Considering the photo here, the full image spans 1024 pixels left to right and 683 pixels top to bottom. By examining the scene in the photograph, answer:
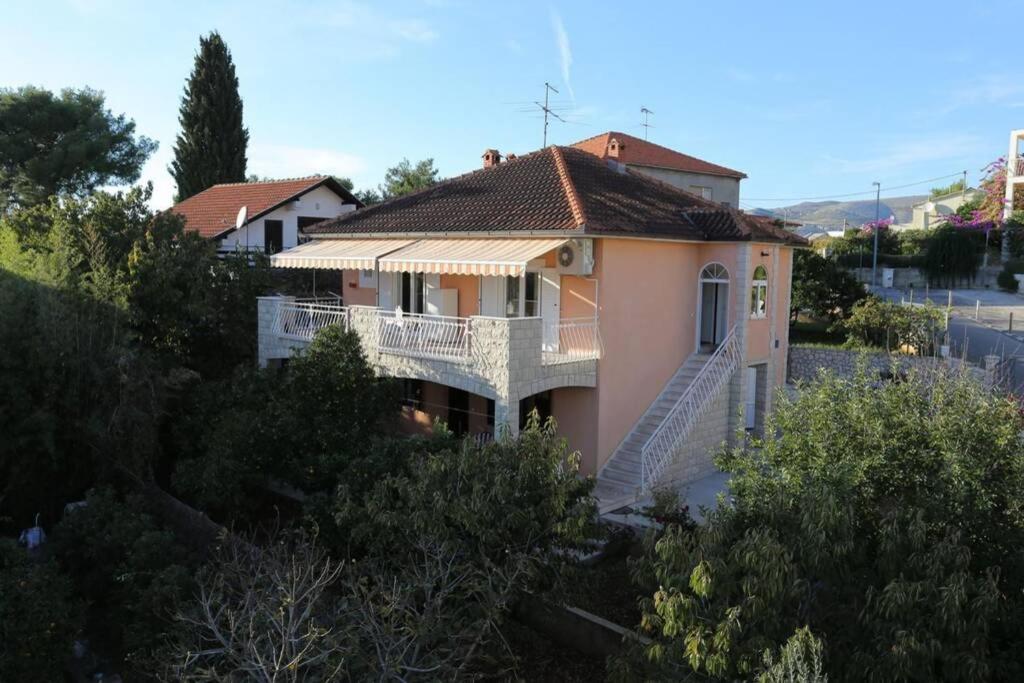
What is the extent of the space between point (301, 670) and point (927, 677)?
27.4ft

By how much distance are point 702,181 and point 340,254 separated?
123 ft

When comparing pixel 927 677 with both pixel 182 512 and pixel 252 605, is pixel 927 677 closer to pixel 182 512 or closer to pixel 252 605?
pixel 252 605

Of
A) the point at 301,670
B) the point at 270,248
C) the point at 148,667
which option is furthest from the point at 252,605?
the point at 270,248

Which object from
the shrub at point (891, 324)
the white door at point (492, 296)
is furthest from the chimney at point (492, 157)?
the shrub at point (891, 324)

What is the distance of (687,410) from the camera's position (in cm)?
2617

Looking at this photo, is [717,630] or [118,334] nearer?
[717,630]

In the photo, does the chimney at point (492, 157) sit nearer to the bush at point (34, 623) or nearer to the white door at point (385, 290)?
the white door at point (385, 290)

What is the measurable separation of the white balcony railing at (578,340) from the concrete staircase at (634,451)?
3236 mm

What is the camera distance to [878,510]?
1264 cm

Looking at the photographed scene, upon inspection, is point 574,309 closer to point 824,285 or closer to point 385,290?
point 385,290

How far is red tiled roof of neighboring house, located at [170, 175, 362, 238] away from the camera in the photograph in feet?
138

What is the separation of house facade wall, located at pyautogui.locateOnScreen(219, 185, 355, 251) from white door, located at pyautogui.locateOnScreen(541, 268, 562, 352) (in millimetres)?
19177

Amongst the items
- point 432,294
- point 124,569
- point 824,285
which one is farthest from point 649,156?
point 124,569

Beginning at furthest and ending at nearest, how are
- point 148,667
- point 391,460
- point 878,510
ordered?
1. point 391,460
2. point 148,667
3. point 878,510
